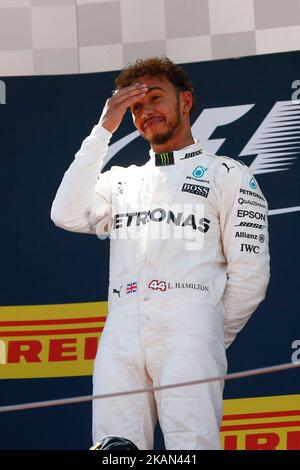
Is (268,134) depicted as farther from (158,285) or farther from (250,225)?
(158,285)

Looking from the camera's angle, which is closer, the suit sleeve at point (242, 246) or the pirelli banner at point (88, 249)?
the suit sleeve at point (242, 246)

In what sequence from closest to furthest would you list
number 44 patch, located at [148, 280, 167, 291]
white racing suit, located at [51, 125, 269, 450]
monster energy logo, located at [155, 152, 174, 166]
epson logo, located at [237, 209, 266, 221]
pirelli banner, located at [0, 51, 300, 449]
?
white racing suit, located at [51, 125, 269, 450]
number 44 patch, located at [148, 280, 167, 291]
epson logo, located at [237, 209, 266, 221]
monster energy logo, located at [155, 152, 174, 166]
pirelli banner, located at [0, 51, 300, 449]

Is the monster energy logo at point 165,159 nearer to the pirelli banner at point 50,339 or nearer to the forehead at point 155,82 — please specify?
the forehead at point 155,82

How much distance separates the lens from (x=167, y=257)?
3725 millimetres

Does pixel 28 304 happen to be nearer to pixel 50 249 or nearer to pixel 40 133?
pixel 50 249

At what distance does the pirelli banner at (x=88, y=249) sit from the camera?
4.67 m

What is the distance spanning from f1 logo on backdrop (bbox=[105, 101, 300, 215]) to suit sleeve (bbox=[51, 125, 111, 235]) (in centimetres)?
97

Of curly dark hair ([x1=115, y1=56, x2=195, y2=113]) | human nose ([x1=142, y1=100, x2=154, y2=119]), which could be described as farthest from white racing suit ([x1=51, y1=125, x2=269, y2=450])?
curly dark hair ([x1=115, y1=56, x2=195, y2=113])

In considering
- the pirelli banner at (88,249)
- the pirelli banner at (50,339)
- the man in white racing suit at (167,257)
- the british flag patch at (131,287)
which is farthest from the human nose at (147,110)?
the pirelli banner at (50,339)

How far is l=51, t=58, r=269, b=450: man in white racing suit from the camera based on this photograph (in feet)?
11.7

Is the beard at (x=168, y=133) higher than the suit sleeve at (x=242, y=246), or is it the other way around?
the beard at (x=168, y=133)

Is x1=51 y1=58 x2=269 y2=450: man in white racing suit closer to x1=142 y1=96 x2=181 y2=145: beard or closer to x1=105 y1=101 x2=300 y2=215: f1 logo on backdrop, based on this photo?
x1=142 y1=96 x2=181 y2=145: beard

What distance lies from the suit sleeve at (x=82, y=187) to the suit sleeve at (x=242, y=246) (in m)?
0.39

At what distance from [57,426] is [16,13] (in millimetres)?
→ 1600
